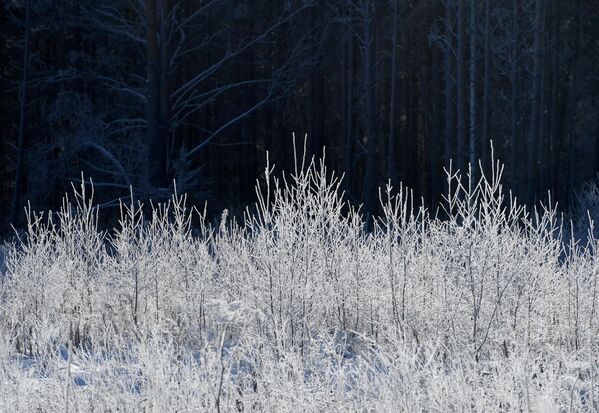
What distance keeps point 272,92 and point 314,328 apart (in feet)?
39.5

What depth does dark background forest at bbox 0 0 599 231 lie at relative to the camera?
16688mm

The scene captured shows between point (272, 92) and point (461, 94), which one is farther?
point (461, 94)

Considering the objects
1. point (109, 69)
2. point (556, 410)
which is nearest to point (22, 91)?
point (109, 69)

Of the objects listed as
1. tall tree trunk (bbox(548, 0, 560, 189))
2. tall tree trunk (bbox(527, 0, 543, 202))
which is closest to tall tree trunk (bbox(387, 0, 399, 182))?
tall tree trunk (bbox(527, 0, 543, 202))

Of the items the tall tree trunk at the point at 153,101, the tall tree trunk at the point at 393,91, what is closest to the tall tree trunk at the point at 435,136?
the tall tree trunk at the point at 393,91

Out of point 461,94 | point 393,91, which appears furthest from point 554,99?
point 461,94

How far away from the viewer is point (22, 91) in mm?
20594

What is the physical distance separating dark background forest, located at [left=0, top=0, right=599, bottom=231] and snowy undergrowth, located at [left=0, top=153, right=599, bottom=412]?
26.7 ft

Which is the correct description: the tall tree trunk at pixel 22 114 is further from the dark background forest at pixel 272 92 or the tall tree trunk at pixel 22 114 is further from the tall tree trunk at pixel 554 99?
the tall tree trunk at pixel 554 99

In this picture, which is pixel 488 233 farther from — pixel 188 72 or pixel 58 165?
pixel 188 72

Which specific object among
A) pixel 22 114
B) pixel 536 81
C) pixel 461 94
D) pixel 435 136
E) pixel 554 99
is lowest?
A: pixel 435 136

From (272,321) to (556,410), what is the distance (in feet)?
8.32

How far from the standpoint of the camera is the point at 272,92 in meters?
17.8

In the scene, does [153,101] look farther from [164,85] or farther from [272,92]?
[272,92]
